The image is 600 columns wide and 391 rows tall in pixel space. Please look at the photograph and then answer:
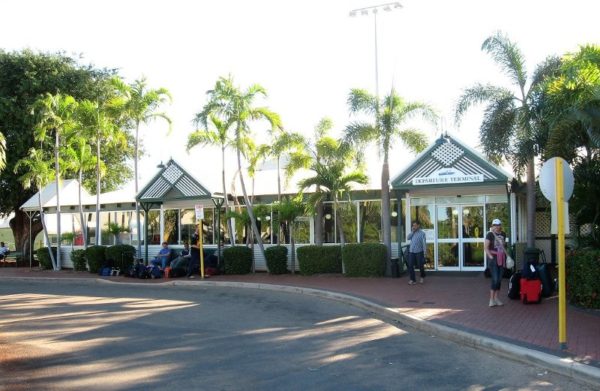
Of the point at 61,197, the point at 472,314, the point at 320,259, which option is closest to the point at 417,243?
the point at 320,259

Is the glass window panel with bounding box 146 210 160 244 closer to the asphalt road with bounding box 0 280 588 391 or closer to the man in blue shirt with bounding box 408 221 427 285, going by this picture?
the asphalt road with bounding box 0 280 588 391

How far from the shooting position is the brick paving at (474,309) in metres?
8.40

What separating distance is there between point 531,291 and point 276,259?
32.3ft

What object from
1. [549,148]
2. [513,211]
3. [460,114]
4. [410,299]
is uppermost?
[460,114]

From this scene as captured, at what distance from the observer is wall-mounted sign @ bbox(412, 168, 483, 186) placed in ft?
55.5

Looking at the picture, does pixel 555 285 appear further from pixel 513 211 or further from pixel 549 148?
pixel 513 211

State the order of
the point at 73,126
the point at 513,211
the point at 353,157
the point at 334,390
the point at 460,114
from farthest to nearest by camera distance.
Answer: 1. the point at 73,126
2. the point at 353,157
3. the point at 513,211
4. the point at 460,114
5. the point at 334,390

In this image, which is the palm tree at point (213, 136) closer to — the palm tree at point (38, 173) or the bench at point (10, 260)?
the palm tree at point (38, 173)

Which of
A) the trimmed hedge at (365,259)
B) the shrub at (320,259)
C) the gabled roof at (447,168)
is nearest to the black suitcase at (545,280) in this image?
the gabled roof at (447,168)

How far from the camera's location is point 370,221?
20875mm

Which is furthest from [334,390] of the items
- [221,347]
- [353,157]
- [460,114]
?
[353,157]

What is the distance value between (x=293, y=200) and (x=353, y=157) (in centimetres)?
265

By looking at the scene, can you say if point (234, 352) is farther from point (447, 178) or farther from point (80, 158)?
point (80, 158)

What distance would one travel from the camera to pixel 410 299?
43.1ft
